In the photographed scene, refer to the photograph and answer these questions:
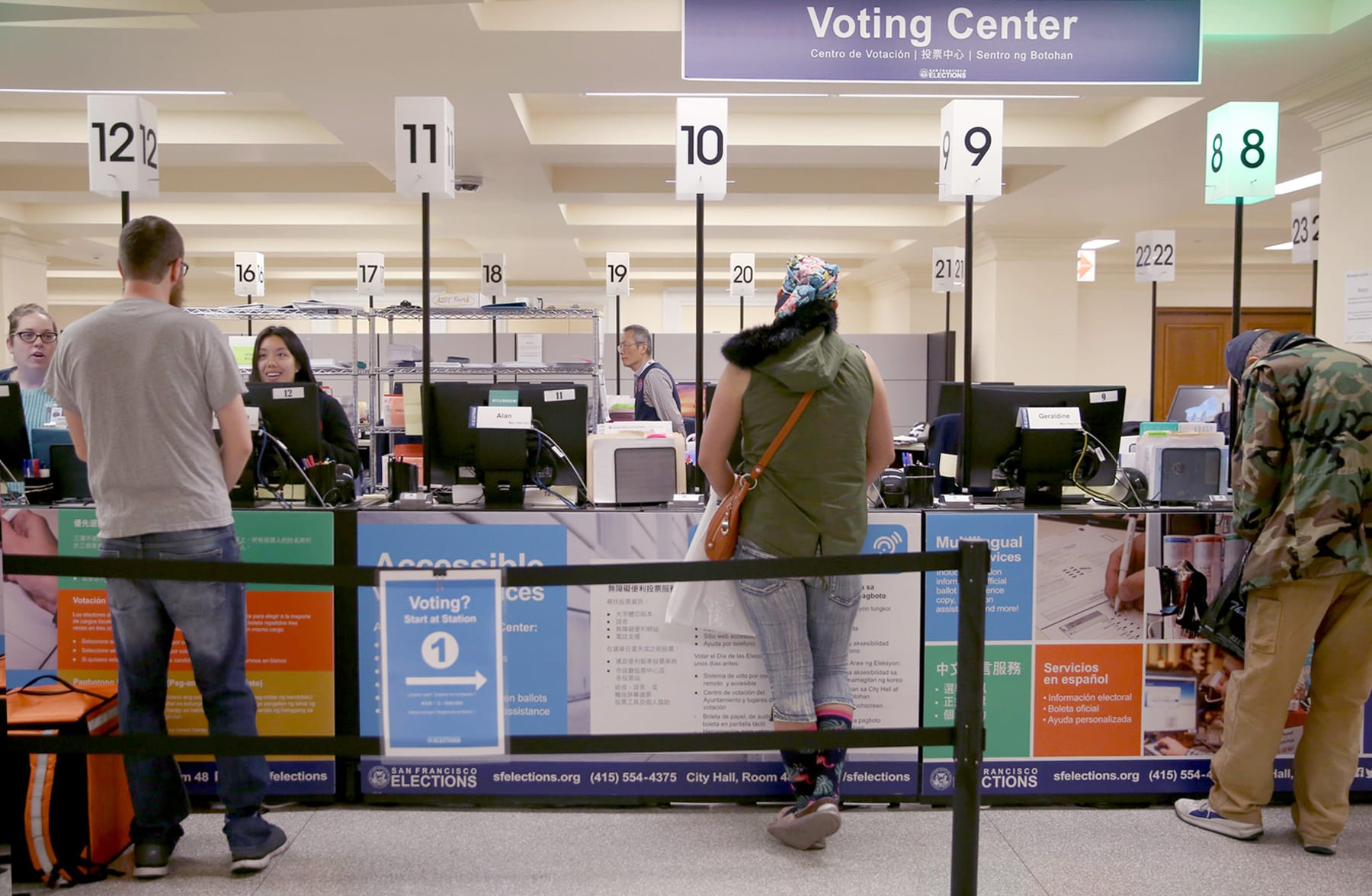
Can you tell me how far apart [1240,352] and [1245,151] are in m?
1.07

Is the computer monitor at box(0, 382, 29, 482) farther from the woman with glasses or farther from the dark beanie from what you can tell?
the dark beanie

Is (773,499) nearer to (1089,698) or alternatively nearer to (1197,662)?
(1089,698)

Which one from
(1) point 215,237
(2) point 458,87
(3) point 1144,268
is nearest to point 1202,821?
(3) point 1144,268

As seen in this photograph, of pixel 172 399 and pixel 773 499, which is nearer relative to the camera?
pixel 172 399

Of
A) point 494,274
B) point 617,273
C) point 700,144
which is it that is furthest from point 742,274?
point 700,144

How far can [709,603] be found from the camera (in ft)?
8.61

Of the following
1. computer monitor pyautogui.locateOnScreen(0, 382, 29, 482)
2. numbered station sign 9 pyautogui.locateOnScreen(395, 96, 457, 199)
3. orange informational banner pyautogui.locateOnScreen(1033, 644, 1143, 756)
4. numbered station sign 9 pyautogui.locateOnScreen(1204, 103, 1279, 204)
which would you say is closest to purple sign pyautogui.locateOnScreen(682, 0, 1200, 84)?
numbered station sign 9 pyautogui.locateOnScreen(1204, 103, 1279, 204)

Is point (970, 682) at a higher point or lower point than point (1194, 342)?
lower

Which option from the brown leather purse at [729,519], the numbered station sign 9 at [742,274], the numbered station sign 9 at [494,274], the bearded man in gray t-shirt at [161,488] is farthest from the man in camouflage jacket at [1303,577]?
the numbered station sign 9 at [742,274]

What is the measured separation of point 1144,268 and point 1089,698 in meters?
3.94

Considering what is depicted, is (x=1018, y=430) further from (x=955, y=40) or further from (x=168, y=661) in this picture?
(x=168, y=661)

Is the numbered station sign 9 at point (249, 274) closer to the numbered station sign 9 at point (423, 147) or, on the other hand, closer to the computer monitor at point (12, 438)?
the computer monitor at point (12, 438)

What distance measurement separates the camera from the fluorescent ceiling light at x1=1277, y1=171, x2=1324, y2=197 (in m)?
Answer: 7.91

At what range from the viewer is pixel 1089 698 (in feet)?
9.28
